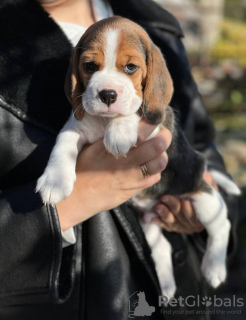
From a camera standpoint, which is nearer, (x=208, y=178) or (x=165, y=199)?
(x=165, y=199)

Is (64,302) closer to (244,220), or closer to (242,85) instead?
(244,220)

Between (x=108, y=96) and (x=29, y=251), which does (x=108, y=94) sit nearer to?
(x=108, y=96)

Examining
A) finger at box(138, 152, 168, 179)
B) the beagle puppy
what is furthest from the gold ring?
the beagle puppy

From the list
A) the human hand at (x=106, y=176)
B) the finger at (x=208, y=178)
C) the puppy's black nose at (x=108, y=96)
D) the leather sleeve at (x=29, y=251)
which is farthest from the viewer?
the finger at (x=208, y=178)

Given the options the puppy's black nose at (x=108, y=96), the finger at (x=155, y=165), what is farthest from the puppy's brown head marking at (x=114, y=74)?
the finger at (x=155, y=165)

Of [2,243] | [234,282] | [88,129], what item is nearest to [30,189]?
[2,243]

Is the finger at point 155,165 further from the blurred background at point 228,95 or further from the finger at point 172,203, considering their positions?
the blurred background at point 228,95

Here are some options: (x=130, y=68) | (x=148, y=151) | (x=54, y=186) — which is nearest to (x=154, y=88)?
(x=130, y=68)
